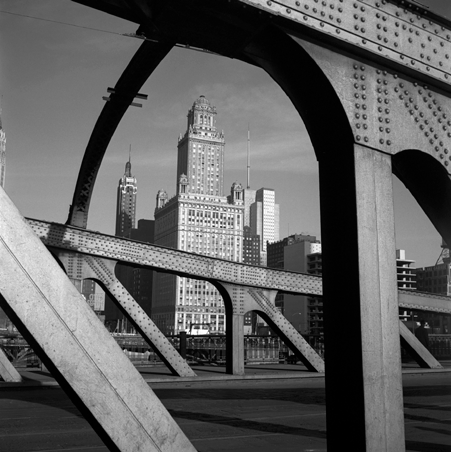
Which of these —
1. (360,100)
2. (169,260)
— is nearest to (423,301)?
(169,260)

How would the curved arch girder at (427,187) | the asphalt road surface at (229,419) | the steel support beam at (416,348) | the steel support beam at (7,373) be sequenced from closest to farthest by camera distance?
the curved arch girder at (427,187) < the asphalt road surface at (229,419) < the steel support beam at (7,373) < the steel support beam at (416,348)

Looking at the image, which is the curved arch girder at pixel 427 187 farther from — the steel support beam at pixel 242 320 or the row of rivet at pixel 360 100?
the steel support beam at pixel 242 320

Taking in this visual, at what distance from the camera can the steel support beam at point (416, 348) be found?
20564mm

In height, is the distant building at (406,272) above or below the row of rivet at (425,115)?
above

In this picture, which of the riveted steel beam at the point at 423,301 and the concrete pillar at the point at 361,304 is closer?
the concrete pillar at the point at 361,304

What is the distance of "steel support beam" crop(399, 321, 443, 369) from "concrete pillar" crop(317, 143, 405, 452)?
52.6ft

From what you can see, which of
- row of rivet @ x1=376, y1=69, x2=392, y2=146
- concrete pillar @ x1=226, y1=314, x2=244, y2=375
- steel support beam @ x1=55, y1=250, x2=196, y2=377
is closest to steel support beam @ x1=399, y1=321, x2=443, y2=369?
concrete pillar @ x1=226, y1=314, x2=244, y2=375

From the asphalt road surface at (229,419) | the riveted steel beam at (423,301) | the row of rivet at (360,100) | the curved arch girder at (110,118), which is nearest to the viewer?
the row of rivet at (360,100)

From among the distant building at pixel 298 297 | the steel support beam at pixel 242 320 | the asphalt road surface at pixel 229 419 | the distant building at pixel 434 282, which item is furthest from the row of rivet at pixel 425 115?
the distant building at pixel 298 297

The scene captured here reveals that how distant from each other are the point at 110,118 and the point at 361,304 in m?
8.70

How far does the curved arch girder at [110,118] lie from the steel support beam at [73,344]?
18.0ft

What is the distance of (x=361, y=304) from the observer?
4453 mm

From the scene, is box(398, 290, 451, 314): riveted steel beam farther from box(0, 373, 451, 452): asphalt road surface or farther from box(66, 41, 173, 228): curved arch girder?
box(66, 41, 173, 228): curved arch girder

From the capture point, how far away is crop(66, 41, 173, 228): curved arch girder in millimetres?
8398
